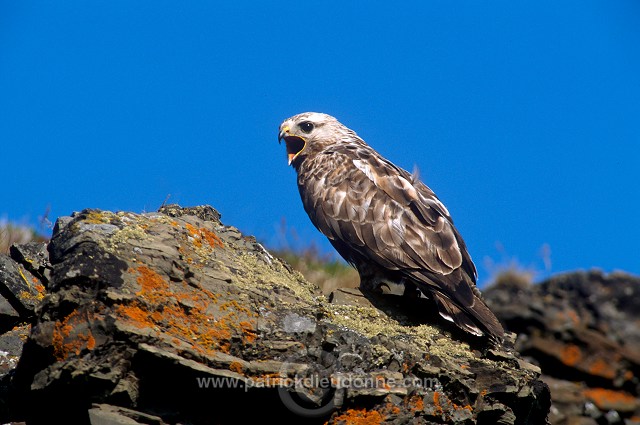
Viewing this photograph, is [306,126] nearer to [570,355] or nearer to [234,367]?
[234,367]

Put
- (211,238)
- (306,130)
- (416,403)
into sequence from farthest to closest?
(306,130)
(211,238)
(416,403)

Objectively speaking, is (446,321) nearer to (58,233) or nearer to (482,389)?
(482,389)

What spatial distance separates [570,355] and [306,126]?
6786 millimetres

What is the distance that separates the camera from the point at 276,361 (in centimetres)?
517

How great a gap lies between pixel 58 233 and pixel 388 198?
324 centimetres

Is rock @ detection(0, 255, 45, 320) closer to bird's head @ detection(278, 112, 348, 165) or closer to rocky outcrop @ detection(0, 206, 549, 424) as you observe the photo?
rocky outcrop @ detection(0, 206, 549, 424)

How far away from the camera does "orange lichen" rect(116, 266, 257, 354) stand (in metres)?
5.05

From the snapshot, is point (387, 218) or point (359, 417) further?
point (387, 218)

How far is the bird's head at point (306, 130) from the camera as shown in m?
9.38

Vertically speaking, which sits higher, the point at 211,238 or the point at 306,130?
the point at 306,130

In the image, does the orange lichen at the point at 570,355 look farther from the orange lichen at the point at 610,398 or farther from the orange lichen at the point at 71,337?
the orange lichen at the point at 71,337

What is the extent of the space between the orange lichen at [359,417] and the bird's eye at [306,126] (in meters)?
4.83

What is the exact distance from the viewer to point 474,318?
6.55 metres

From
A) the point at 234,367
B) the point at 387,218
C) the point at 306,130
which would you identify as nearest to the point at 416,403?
the point at 234,367
